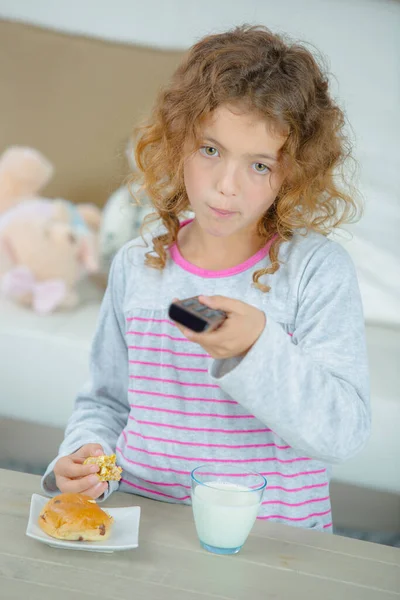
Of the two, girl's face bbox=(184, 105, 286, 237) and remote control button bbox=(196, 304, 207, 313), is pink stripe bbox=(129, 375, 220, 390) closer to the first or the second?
girl's face bbox=(184, 105, 286, 237)

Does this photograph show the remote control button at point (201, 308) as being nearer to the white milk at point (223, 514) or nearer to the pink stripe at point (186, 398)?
A: the white milk at point (223, 514)

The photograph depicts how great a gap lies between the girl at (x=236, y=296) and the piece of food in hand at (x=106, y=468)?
11 millimetres

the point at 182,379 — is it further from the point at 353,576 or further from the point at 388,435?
the point at 388,435

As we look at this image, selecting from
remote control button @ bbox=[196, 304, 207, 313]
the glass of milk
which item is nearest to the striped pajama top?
the glass of milk

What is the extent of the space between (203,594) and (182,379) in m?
0.41

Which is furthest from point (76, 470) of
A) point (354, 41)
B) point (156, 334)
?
point (354, 41)

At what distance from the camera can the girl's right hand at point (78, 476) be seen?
3.04ft

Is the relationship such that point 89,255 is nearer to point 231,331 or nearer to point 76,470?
point 76,470

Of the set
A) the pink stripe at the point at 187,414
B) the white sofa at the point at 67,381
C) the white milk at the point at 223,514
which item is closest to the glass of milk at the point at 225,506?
the white milk at the point at 223,514

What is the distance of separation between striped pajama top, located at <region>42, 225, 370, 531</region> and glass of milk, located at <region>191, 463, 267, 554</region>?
104mm

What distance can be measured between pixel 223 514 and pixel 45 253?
141 centimetres

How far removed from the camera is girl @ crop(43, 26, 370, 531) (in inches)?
37.0

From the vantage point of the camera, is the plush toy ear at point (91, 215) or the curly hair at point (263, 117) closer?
the curly hair at point (263, 117)

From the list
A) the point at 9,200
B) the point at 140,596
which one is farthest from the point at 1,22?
the point at 140,596
